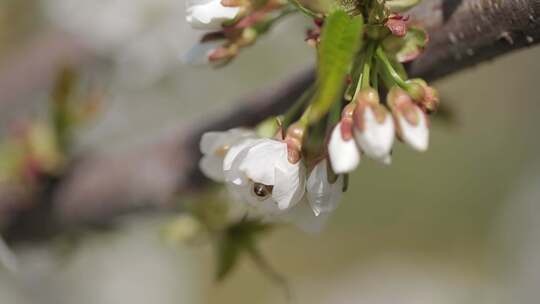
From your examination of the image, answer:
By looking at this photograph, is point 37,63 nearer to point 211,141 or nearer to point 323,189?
point 211,141

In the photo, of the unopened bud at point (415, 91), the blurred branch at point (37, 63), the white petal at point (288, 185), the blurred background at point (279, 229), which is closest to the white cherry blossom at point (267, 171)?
the white petal at point (288, 185)

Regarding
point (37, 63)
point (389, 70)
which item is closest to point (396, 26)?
point (389, 70)

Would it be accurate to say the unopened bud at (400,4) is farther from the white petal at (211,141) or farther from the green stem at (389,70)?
the white petal at (211,141)

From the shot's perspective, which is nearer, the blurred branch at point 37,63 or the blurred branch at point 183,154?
the blurred branch at point 183,154

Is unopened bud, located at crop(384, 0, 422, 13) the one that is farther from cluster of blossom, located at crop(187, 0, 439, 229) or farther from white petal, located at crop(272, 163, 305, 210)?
white petal, located at crop(272, 163, 305, 210)

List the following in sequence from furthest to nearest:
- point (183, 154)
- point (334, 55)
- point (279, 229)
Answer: point (279, 229) → point (183, 154) → point (334, 55)
